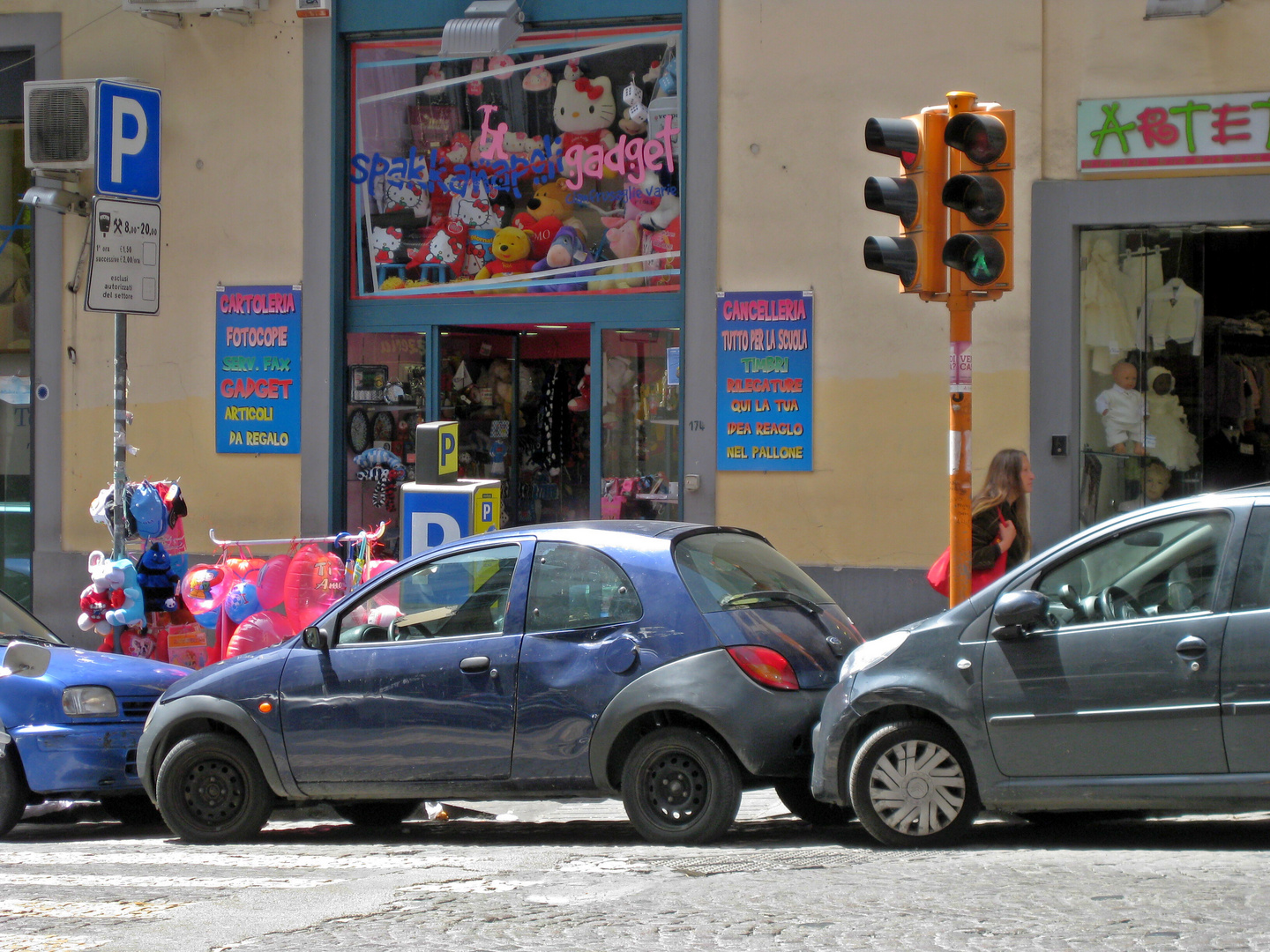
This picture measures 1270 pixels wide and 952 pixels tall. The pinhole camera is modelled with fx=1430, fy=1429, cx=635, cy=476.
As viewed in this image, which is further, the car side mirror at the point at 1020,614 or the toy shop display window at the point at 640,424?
the toy shop display window at the point at 640,424

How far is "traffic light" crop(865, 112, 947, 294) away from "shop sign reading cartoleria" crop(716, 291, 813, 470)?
3.83 meters

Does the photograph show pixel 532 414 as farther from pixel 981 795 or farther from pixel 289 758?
pixel 981 795

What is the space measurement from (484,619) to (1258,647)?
3471mm

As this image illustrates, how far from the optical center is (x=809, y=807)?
7148mm

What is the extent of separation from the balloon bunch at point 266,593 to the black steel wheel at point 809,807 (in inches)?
155

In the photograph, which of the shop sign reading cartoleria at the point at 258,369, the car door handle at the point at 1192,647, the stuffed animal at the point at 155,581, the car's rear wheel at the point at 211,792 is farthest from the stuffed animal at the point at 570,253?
the car door handle at the point at 1192,647

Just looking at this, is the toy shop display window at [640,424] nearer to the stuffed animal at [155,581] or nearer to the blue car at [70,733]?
the stuffed animal at [155,581]

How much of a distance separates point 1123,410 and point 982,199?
460cm

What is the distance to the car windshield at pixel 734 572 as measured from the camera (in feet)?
22.0

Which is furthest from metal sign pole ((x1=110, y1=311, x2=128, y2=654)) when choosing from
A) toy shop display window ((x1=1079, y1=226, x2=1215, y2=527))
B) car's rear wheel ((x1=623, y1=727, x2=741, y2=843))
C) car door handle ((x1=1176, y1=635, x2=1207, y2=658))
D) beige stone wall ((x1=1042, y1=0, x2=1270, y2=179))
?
car door handle ((x1=1176, y1=635, x2=1207, y2=658))

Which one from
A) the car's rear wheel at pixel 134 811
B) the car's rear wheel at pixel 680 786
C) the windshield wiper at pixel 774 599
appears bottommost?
the car's rear wheel at pixel 134 811

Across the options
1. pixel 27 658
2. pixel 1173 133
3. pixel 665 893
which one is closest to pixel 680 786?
pixel 665 893

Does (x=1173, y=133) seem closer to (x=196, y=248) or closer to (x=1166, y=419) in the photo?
(x=1166, y=419)

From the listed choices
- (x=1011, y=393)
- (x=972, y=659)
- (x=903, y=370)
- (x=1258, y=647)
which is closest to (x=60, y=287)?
(x=903, y=370)
